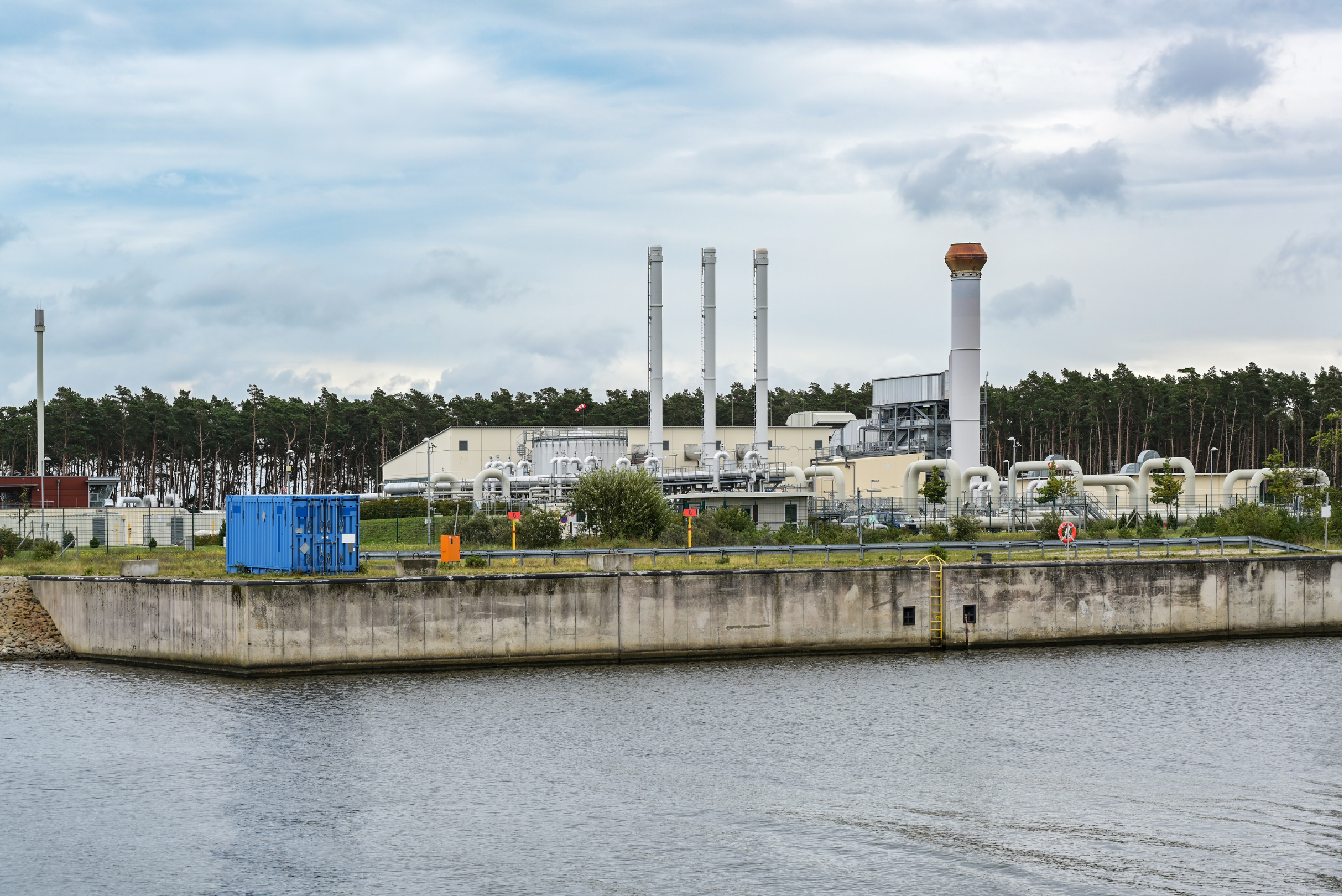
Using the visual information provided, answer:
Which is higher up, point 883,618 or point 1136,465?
point 1136,465

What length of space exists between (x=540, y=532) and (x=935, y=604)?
64.0 ft

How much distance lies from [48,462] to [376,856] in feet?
381

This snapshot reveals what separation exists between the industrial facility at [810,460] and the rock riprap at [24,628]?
2808cm

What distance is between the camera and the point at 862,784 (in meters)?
25.8

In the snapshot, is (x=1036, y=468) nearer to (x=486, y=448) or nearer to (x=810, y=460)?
(x=810, y=460)

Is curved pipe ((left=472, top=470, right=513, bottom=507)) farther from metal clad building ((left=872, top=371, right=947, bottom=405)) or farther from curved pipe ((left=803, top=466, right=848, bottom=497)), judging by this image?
metal clad building ((left=872, top=371, right=947, bottom=405))

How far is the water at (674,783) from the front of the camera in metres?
20.6

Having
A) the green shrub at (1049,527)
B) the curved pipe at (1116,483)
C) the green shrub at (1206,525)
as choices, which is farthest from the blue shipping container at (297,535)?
the curved pipe at (1116,483)

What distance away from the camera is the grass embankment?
146 feet

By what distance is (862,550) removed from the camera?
47.6 meters

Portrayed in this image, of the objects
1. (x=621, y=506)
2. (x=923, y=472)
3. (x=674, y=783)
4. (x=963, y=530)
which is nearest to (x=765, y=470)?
(x=923, y=472)

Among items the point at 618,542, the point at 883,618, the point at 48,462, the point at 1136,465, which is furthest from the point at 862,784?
the point at 48,462

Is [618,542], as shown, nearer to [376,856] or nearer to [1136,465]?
[376,856]

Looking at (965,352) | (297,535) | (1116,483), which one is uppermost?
(965,352)
